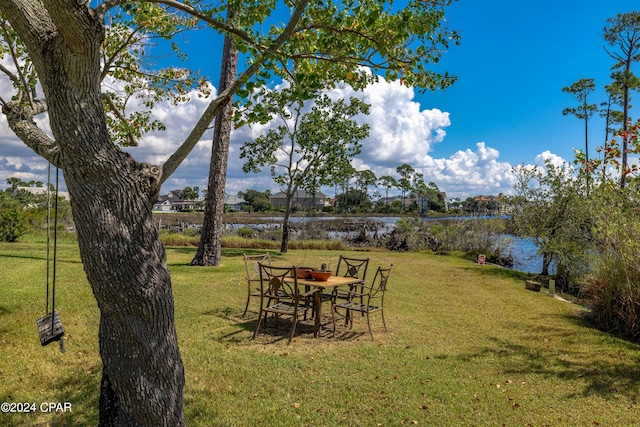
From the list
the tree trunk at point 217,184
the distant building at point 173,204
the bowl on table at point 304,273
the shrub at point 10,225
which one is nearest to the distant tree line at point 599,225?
the bowl on table at point 304,273

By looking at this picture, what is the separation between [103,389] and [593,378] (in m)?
5.11

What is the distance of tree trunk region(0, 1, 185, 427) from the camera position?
2.30 meters

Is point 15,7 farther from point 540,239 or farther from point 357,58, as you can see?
point 540,239

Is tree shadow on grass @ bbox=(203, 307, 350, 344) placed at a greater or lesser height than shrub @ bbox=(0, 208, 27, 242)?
lesser

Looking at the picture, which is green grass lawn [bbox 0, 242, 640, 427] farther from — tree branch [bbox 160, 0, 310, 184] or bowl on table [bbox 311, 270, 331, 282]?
tree branch [bbox 160, 0, 310, 184]

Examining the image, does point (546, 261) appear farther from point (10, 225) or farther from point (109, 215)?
point (10, 225)

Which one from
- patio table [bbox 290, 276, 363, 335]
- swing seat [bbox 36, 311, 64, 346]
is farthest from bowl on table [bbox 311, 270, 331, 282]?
swing seat [bbox 36, 311, 64, 346]

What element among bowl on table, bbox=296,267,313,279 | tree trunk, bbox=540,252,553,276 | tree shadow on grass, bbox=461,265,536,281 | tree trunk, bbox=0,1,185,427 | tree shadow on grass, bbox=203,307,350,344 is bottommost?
tree shadow on grass, bbox=203,307,350,344

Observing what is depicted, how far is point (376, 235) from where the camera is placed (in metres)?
21.8

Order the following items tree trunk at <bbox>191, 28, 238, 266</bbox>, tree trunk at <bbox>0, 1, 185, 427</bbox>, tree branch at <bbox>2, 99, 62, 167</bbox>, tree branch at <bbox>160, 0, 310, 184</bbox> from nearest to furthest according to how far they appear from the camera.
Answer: tree trunk at <bbox>0, 1, 185, 427</bbox>, tree branch at <bbox>160, 0, 310, 184</bbox>, tree branch at <bbox>2, 99, 62, 167</bbox>, tree trunk at <bbox>191, 28, 238, 266</bbox>

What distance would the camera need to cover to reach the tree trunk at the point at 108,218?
7.54 feet

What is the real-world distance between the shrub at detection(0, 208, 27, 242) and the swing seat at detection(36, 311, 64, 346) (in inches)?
555

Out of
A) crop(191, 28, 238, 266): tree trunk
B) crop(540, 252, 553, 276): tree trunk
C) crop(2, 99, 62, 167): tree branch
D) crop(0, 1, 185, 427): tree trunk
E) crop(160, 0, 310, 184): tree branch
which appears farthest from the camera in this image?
crop(540, 252, 553, 276): tree trunk

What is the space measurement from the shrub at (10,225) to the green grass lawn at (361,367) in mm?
A: 8619
